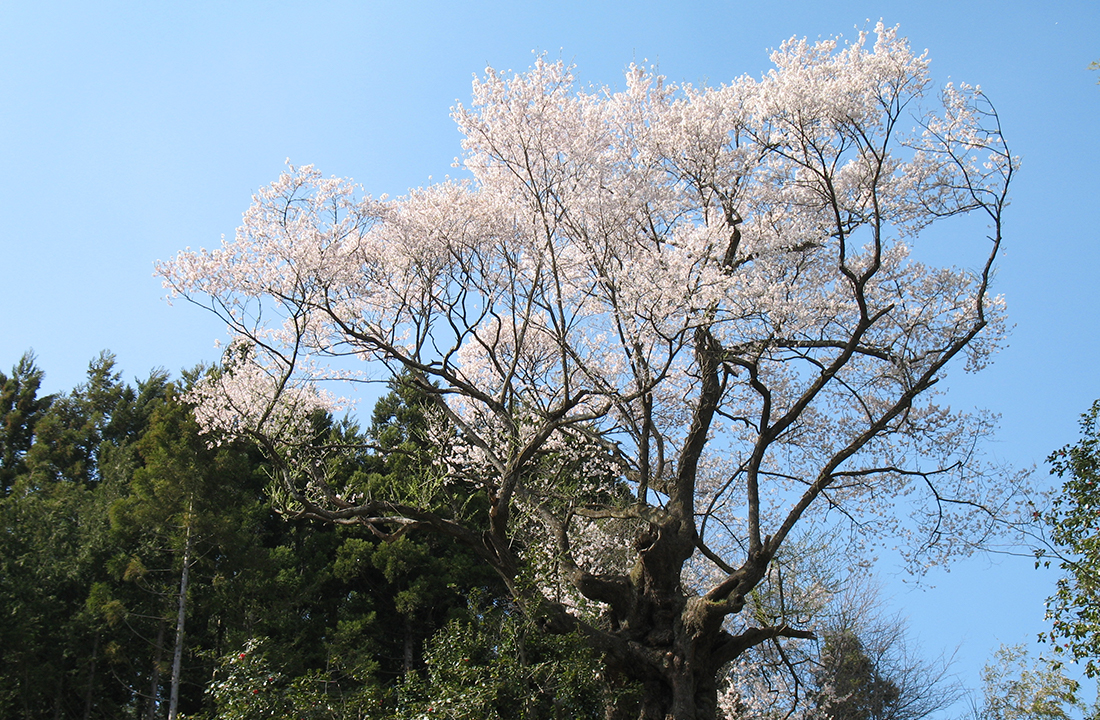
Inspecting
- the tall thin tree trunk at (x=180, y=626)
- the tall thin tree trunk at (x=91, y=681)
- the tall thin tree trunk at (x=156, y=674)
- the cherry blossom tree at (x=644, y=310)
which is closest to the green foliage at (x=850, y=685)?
the cherry blossom tree at (x=644, y=310)

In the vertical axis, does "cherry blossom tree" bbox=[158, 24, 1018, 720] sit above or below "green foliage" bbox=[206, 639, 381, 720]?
above

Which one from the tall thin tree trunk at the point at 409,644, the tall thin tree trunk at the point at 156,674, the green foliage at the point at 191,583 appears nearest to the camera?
the green foliage at the point at 191,583

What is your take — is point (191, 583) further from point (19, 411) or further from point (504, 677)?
point (19, 411)

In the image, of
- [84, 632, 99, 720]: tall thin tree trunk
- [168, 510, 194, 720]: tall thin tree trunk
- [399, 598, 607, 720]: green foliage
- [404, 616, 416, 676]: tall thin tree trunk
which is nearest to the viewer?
[399, 598, 607, 720]: green foliage

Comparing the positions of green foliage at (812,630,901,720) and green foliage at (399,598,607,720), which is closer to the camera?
green foliage at (399,598,607,720)

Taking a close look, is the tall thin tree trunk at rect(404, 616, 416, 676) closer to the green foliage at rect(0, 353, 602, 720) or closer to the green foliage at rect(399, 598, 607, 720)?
the green foliage at rect(0, 353, 602, 720)

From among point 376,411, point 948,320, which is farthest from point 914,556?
point 376,411

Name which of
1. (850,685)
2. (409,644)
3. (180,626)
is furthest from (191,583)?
(850,685)

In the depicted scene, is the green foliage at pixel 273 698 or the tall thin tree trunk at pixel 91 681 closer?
the green foliage at pixel 273 698

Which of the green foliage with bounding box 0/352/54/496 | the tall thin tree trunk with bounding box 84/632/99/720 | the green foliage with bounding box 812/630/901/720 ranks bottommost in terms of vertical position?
the green foliage with bounding box 812/630/901/720

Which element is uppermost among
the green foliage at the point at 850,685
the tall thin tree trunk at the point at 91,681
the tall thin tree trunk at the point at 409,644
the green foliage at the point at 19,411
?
the green foliage at the point at 19,411

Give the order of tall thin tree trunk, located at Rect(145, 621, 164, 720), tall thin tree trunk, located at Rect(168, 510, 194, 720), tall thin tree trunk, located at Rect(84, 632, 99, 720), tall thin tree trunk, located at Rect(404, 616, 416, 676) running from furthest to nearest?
tall thin tree trunk, located at Rect(404, 616, 416, 676), tall thin tree trunk, located at Rect(84, 632, 99, 720), tall thin tree trunk, located at Rect(145, 621, 164, 720), tall thin tree trunk, located at Rect(168, 510, 194, 720)

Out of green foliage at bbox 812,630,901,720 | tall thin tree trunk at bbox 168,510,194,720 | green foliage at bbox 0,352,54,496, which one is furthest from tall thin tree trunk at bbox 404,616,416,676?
green foliage at bbox 0,352,54,496

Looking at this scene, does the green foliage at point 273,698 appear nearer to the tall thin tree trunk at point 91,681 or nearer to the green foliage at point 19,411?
the tall thin tree trunk at point 91,681
